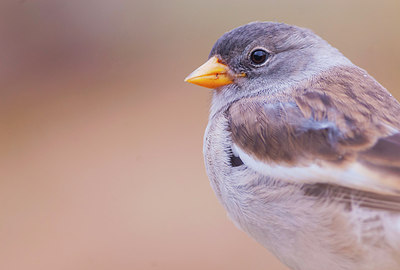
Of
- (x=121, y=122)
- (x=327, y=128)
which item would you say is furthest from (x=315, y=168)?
(x=121, y=122)

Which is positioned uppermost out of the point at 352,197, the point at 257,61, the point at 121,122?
the point at 257,61

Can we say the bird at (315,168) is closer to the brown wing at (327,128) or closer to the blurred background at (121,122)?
the brown wing at (327,128)

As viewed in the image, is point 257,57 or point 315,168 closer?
point 315,168

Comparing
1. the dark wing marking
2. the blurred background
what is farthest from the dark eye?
the blurred background

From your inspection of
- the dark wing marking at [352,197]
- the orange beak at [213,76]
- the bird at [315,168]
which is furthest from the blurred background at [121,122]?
the dark wing marking at [352,197]

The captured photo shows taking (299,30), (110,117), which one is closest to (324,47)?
(299,30)

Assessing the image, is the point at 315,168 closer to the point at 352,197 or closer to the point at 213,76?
the point at 352,197

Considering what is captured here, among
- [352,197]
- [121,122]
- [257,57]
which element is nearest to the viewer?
[352,197]

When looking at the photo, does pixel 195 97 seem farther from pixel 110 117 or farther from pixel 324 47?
pixel 324 47

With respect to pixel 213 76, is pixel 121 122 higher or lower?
lower
